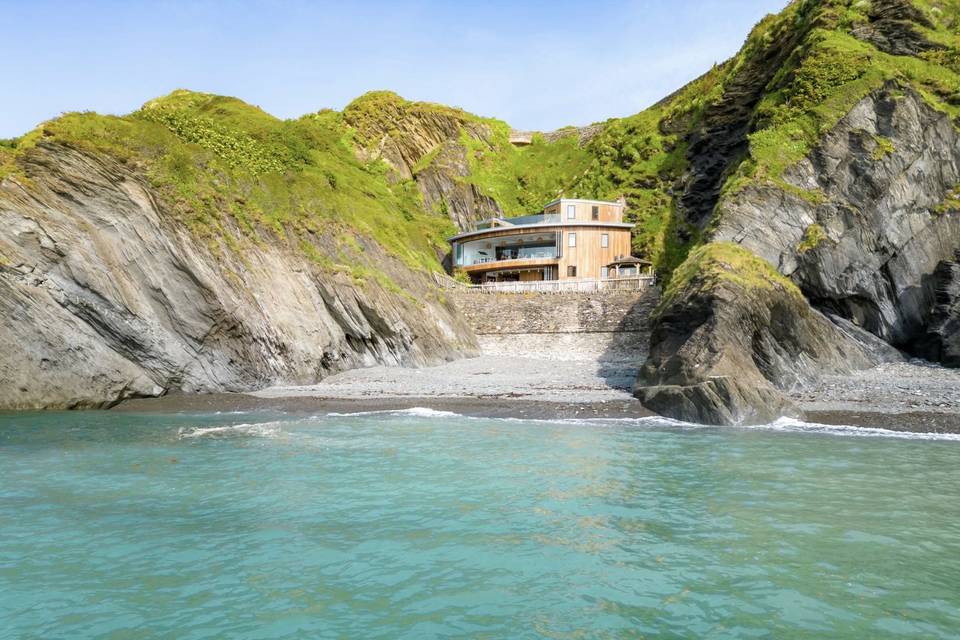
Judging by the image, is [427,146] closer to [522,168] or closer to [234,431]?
[522,168]

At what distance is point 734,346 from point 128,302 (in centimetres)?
2598

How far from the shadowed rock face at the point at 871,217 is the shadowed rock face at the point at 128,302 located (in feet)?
80.9

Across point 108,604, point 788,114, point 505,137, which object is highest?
point 505,137

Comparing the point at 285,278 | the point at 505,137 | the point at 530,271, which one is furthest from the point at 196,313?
the point at 505,137

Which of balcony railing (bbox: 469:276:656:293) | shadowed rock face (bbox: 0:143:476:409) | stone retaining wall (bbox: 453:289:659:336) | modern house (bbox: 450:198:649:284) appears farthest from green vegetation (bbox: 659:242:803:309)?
modern house (bbox: 450:198:649:284)

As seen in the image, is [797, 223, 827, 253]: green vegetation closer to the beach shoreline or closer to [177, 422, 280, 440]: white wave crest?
the beach shoreline

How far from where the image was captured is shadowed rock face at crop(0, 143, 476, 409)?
78.7 ft

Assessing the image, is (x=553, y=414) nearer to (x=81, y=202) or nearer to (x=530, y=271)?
(x=81, y=202)

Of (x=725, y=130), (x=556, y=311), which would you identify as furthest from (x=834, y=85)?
(x=556, y=311)

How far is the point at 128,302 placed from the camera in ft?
85.8

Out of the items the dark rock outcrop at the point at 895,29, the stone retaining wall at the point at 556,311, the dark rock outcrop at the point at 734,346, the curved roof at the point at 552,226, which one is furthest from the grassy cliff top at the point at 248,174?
the dark rock outcrop at the point at 895,29

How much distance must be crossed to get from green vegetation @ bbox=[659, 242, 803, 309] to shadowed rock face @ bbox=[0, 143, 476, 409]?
19.3m

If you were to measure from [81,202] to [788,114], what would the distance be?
40.0 metres

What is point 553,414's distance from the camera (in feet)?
76.0
